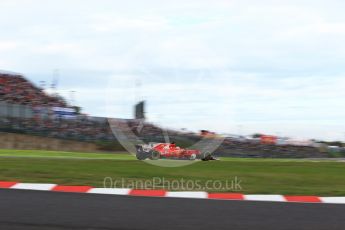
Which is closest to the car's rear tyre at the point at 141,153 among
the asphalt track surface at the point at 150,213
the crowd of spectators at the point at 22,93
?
the asphalt track surface at the point at 150,213

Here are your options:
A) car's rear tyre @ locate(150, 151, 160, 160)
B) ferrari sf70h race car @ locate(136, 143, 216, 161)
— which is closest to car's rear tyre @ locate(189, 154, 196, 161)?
ferrari sf70h race car @ locate(136, 143, 216, 161)

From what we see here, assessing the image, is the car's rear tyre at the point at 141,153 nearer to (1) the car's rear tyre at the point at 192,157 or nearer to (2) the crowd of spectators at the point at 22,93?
(1) the car's rear tyre at the point at 192,157

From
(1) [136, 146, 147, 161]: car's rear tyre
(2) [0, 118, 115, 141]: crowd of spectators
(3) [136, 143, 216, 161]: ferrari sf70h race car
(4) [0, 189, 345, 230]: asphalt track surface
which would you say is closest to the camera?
(4) [0, 189, 345, 230]: asphalt track surface

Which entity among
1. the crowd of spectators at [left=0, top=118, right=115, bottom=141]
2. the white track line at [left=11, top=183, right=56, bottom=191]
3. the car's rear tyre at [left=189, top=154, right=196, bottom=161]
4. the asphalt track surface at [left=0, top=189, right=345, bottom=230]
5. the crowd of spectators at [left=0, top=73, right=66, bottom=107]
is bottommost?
the car's rear tyre at [left=189, top=154, right=196, bottom=161]

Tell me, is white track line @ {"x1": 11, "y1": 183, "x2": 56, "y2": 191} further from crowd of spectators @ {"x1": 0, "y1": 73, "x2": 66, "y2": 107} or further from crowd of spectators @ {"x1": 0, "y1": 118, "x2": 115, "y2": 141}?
crowd of spectators @ {"x1": 0, "y1": 73, "x2": 66, "y2": 107}

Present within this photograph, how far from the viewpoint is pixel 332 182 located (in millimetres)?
9234

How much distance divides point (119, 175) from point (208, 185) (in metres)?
1.93

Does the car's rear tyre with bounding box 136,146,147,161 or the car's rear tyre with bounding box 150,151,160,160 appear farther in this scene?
the car's rear tyre with bounding box 150,151,160,160

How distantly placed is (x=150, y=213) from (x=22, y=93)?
30.0 m

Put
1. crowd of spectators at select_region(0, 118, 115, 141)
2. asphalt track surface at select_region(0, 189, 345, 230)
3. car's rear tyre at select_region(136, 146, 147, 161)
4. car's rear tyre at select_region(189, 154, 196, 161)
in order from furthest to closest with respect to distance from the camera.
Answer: crowd of spectators at select_region(0, 118, 115, 141) → car's rear tyre at select_region(189, 154, 196, 161) → car's rear tyre at select_region(136, 146, 147, 161) → asphalt track surface at select_region(0, 189, 345, 230)

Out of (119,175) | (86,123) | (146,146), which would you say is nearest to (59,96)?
(86,123)

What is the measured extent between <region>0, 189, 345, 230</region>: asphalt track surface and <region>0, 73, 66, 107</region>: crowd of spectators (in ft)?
84.7

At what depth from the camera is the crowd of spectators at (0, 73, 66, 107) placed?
31633 millimetres

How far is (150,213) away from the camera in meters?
5.54
